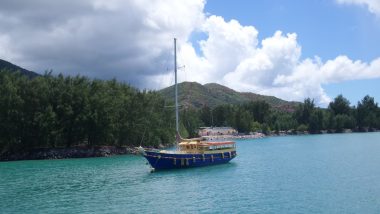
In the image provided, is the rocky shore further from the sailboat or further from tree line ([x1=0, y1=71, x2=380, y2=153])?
the sailboat

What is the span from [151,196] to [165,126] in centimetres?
8551

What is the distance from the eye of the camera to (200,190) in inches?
1758

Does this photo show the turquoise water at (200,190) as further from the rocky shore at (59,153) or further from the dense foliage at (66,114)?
the dense foliage at (66,114)

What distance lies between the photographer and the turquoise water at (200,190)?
35.8 m

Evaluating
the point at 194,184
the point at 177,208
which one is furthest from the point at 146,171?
the point at 177,208

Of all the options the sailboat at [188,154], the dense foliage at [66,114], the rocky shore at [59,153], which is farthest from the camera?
the dense foliage at [66,114]

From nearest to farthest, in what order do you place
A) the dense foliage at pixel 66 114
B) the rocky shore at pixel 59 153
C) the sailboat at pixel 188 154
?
the sailboat at pixel 188 154 → the rocky shore at pixel 59 153 → the dense foliage at pixel 66 114

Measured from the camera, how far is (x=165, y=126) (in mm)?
127000

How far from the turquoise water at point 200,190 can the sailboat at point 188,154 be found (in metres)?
1.80

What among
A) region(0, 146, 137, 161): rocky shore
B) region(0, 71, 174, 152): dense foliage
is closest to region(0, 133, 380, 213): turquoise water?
region(0, 146, 137, 161): rocky shore

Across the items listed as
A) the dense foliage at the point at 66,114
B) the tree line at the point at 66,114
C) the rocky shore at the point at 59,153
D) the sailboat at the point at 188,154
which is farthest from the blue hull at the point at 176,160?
the dense foliage at the point at 66,114

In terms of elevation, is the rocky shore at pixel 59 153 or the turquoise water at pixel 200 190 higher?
the rocky shore at pixel 59 153

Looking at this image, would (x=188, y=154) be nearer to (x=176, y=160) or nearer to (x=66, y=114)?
(x=176, y=160)

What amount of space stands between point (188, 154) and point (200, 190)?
19034mm
